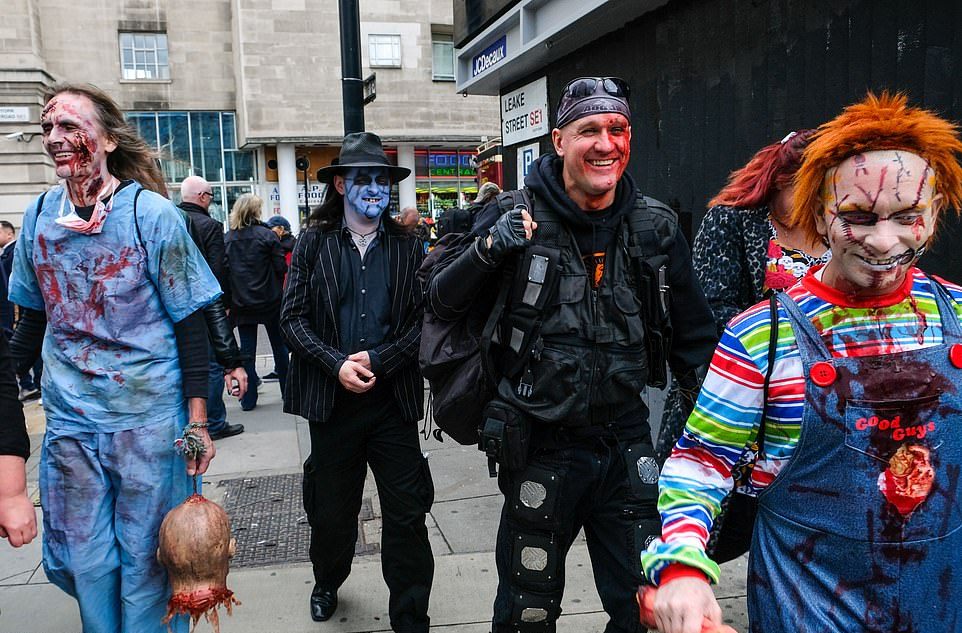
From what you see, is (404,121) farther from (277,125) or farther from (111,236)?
(111,236)

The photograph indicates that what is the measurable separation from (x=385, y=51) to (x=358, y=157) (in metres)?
24.3

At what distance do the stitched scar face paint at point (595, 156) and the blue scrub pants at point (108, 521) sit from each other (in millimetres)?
1789

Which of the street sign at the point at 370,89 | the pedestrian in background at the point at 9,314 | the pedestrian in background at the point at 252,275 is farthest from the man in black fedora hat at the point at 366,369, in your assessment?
the pedestrian in background at the point at 9,314

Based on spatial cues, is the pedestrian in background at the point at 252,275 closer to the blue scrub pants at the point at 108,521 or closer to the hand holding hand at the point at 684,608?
the blue scrub pants at the point at 108,521

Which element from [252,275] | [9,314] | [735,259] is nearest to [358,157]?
[735,259]

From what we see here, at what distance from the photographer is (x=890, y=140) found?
5.28 ft

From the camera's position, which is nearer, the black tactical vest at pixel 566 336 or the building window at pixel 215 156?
the black tactical vest at pixel 566 336

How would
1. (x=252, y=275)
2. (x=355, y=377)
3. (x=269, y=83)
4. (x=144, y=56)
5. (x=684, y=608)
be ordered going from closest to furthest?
(x=684, y=608)
(x=355, y=377)
(x=252, y=275)
(x=269, y=83)
(x=144, y=56)

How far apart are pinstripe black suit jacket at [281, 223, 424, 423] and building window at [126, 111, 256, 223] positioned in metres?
26.8

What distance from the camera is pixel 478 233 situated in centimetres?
281

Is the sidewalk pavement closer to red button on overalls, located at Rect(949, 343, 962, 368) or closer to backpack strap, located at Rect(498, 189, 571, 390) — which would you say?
backpack strap, located at Rect(498, 189, 571, 390)

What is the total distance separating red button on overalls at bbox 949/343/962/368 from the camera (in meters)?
1.60

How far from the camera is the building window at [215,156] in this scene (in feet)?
95.5

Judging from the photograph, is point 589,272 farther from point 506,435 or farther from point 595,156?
point 506,435
